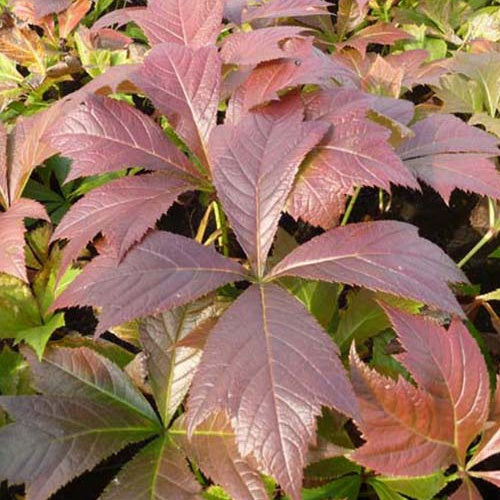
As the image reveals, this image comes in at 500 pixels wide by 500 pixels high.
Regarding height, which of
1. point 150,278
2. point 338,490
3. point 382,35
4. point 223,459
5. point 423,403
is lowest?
point 338,490

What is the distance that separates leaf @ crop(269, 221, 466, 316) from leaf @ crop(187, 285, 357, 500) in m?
0.09

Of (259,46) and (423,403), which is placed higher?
(259,46)

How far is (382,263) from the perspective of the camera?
0.83 meters

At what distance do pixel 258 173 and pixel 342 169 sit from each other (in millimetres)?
125

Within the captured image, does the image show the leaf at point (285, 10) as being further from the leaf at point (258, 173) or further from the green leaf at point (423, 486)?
the green leaf at point (423, 486)

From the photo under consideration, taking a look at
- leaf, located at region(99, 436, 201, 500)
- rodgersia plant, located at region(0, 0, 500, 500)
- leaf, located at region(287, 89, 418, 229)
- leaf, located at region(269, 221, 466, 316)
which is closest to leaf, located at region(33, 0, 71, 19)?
rodgersia plant, located at region(0, 0, 500, 500)

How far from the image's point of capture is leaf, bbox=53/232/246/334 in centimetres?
79

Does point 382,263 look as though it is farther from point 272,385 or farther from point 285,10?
point 285,10

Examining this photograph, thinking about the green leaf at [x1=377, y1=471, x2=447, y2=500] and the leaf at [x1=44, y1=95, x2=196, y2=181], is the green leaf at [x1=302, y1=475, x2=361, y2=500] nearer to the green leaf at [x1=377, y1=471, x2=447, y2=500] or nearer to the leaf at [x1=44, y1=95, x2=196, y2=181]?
the green leaf at [x1=377, y1=471, x2=447, y2=500]

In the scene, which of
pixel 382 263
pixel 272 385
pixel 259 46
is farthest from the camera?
pixel 259 46

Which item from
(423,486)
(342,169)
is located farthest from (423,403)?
(342,169)

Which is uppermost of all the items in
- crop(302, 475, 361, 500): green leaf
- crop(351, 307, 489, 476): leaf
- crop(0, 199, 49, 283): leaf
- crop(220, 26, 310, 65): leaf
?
crop(220, 26, 310, 65): leaf

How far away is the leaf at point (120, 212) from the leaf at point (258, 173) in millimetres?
86

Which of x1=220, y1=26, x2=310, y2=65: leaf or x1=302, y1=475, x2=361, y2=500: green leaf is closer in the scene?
x1=302, y1=475, x2=361, y2=500: green leaf
